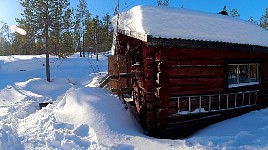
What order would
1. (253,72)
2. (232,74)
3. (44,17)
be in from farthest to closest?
(44,17)
(253,72)
(232,74)

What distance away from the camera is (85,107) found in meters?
7.30

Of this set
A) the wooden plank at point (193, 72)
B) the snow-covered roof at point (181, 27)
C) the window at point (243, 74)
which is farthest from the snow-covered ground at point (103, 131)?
the snow-covered roof at point (181, 27)

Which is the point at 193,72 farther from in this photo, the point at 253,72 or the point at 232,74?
the point at 253,72

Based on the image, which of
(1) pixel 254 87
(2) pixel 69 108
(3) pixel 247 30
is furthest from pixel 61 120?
(3) pixel 247 30

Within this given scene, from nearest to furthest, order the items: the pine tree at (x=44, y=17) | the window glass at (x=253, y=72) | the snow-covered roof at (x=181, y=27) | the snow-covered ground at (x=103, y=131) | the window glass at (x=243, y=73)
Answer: the snow-covered ground at (x=103, y=131), the snow-covered roof at (x=181, y=27), the window glass at (x=243, y=73), the window glass at (x=253, y=72), the pine tree at (x=44, y=17)

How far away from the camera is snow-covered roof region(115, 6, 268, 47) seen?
268 inches

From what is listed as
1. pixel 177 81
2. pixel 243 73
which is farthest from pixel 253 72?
pixel 177 81

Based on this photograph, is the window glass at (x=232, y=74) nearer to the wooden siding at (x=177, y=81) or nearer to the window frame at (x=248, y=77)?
the window frame at (x=248, y=77)

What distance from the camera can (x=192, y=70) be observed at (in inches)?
299

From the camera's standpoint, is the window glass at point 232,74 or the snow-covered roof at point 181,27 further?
the window glass at point 232,74

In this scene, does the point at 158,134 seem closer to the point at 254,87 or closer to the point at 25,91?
the point at 254,87

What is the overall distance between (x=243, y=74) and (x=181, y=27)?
3017 millimetres

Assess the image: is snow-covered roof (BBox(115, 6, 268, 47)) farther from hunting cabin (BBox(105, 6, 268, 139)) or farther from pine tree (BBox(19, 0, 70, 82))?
pine tree (BBox(19, 0, 70, 82))

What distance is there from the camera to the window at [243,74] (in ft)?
27.7
